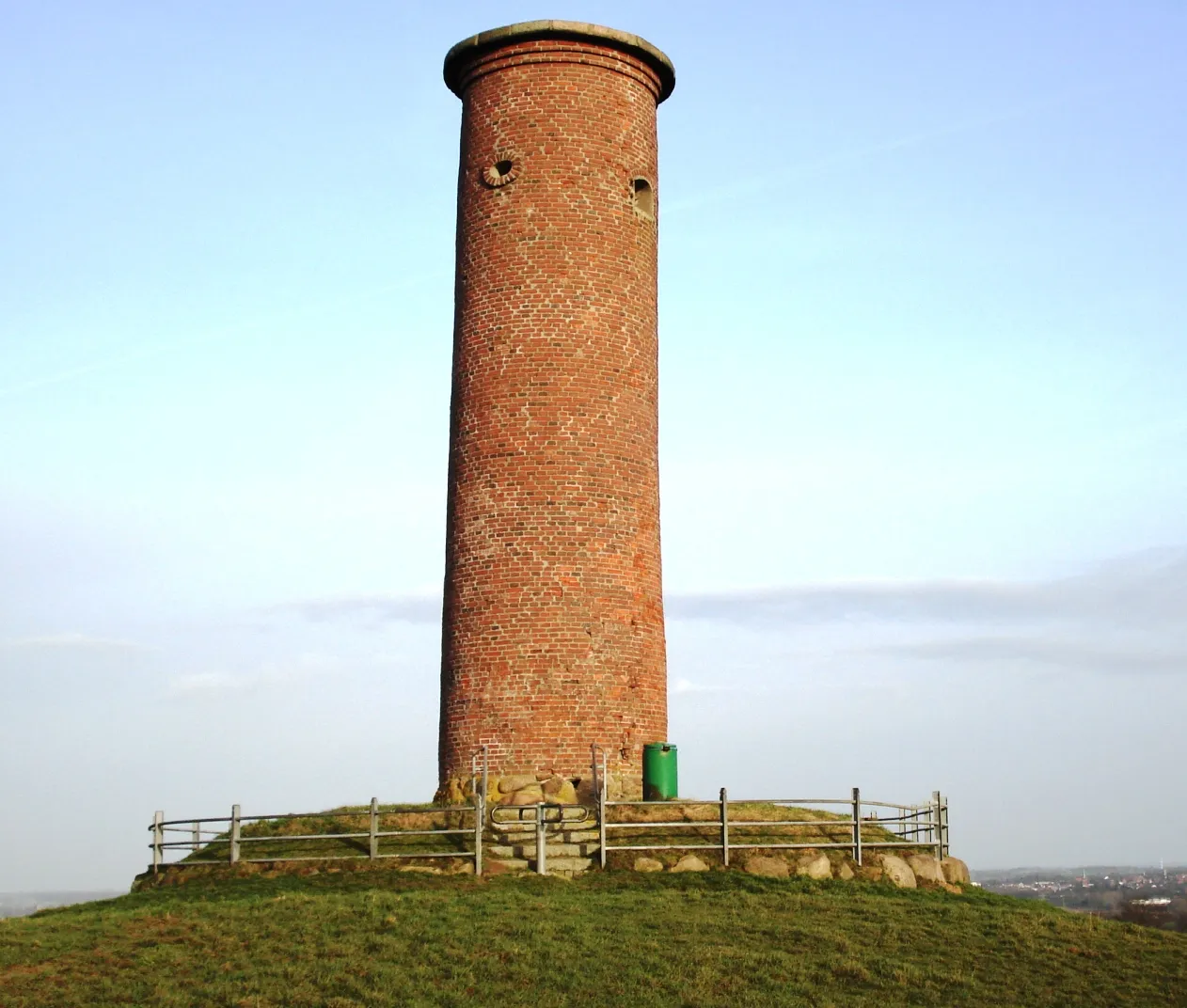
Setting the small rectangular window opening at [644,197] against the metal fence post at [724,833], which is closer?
the metal fence post at [724,833]

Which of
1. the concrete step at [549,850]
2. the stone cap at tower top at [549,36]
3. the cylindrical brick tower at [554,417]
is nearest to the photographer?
the concrete step at [549,850]

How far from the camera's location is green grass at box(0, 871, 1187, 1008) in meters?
13.7

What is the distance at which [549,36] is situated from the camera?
75.4 ft

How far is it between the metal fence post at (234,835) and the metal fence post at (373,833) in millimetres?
1828

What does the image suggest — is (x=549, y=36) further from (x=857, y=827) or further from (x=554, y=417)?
(x=857, y=827)

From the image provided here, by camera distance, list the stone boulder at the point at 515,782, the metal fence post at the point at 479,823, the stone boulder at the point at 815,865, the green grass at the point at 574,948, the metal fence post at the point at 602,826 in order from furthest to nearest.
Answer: the stone boulder at the point at 515,782, the stone boulder at the point at 815,865, the metal fence post at the point at 602,826, the metal fence post at the point at 479,823, the green grass at the point at 574,948

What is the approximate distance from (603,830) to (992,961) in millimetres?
5398

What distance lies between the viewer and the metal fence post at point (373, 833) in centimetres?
1869

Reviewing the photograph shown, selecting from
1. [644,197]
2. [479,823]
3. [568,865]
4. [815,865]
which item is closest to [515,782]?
[479,823]

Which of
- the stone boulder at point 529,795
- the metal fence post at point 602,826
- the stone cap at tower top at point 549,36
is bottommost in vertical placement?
the metal fence post at point 602,826

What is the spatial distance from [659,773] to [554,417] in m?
5.71

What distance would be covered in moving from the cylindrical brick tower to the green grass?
12.4ft

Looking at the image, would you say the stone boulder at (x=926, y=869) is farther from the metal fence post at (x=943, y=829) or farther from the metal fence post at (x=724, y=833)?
the metal fence post at (x=724, y=833)

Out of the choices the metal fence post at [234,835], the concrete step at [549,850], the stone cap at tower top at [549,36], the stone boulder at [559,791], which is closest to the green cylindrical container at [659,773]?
the stone boulder at [559,791]
